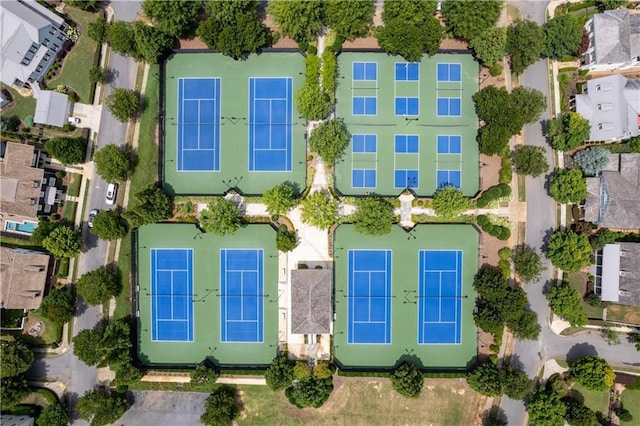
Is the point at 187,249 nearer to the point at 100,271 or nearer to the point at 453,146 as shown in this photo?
the point at 100,271

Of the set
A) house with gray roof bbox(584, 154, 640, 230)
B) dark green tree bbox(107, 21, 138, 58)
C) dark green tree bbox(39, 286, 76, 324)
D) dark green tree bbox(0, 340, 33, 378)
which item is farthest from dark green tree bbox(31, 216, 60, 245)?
house with gray roof bbox(584, 154, 640, 230)

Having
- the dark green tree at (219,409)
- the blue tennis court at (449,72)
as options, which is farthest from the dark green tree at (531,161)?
the dark green tree at (219,409)

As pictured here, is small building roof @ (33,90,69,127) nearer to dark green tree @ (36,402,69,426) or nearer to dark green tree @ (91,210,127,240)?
dark green tree @ (91,210,127,240)

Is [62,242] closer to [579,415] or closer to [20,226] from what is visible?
[20,226]

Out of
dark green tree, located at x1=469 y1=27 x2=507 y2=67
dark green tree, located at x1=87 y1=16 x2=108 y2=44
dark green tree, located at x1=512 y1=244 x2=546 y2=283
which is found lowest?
dark green tree, located at x1=512 y1=244 x2=546 y2=283

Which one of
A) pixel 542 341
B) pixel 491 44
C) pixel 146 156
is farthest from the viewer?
pixel 542 341

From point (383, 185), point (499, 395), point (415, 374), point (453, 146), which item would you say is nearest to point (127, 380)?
point (415, 374)

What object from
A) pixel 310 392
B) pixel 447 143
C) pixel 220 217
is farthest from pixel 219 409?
pixel 447 143
